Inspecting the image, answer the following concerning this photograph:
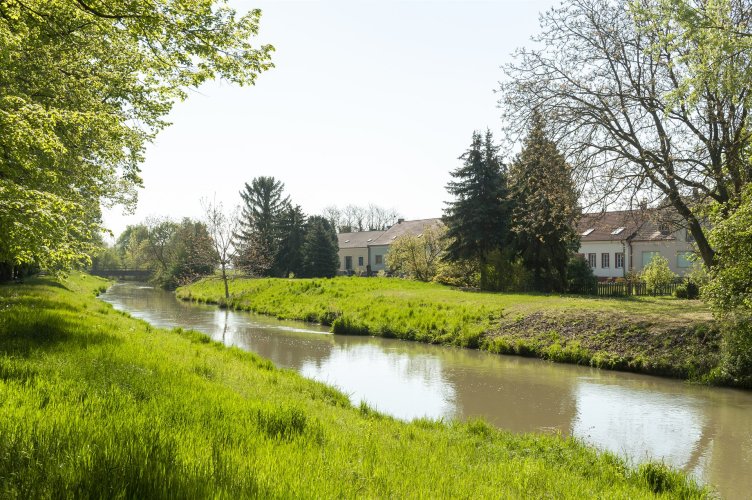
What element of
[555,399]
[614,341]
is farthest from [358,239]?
[555,399]

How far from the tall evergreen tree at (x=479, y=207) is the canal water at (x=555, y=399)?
15352 mm

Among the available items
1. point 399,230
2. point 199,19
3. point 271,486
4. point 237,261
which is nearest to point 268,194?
point 399,230

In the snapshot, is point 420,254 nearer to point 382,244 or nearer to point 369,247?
point 382,244

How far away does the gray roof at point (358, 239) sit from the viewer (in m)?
69.0

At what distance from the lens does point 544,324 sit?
1761cm

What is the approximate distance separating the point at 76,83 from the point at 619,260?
143ft

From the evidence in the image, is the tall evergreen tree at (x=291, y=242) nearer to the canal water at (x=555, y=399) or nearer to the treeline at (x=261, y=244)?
the treeline at (x=261, y=244)

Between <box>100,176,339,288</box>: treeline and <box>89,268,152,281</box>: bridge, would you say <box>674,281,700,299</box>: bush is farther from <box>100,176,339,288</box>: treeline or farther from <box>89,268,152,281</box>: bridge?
<box>89,268,152,281</box>: bridge

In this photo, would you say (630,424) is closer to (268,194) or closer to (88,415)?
(88,415)

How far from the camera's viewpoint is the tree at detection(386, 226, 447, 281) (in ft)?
133

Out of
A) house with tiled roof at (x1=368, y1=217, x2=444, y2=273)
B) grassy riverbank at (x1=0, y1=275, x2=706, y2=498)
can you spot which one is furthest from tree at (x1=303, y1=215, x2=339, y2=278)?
grassy riverbank at (x1=0, y1=275, x2=706, y2=498)

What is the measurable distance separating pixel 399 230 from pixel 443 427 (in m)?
57.8

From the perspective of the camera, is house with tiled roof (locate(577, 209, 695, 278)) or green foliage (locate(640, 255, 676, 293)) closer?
green foliage (locate(640, 255, 676, 293))

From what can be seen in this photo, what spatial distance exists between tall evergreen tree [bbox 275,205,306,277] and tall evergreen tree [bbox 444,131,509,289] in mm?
22995
